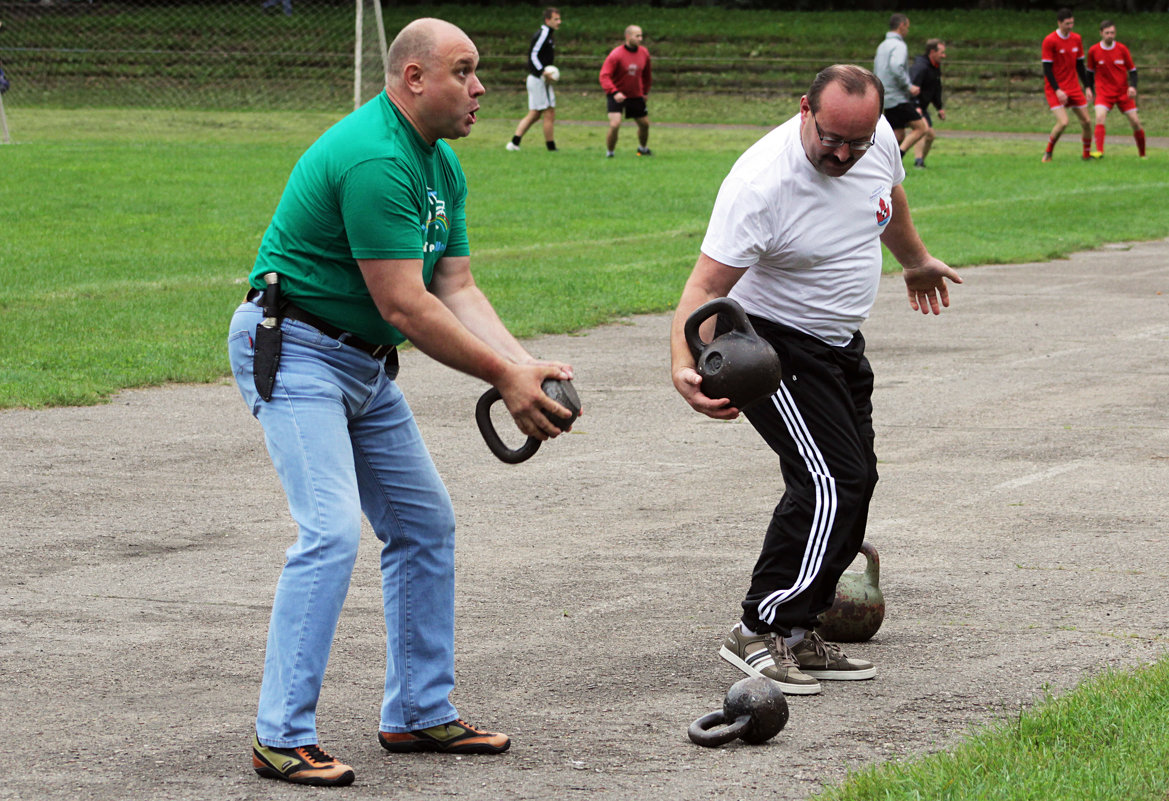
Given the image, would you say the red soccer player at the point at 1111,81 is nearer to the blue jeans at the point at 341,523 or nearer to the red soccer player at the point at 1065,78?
the red soccer player at the point at 1065,78

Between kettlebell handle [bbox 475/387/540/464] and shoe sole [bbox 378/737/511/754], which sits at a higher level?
kettlebell handle [bbox 475/387/540/464]

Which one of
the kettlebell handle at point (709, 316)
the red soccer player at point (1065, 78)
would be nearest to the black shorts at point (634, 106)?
the red soccer player at point (1065, 78)

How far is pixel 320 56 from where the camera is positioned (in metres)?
41.4

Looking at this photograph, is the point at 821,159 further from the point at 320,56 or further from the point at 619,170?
the point at 320,56

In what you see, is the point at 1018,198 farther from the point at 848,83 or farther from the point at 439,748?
the point at 439,748

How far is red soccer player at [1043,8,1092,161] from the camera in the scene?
25281mm

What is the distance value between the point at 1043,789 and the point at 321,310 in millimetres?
2096

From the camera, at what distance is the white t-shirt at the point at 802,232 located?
4824mm

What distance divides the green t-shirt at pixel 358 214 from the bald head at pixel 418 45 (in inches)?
3.4

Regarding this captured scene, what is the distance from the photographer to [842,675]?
16.6ft

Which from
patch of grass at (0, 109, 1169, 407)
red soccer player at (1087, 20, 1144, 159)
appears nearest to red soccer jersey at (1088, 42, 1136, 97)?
red soccer player at (1087, 20, 1144, 159)

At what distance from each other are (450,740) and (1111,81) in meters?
23.9

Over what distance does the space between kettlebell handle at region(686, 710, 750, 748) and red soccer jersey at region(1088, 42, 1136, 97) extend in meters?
23.3

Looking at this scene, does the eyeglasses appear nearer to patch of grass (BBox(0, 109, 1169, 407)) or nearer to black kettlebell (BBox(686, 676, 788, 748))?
black kettlebell (BBox(686, 676, 788, 748))
